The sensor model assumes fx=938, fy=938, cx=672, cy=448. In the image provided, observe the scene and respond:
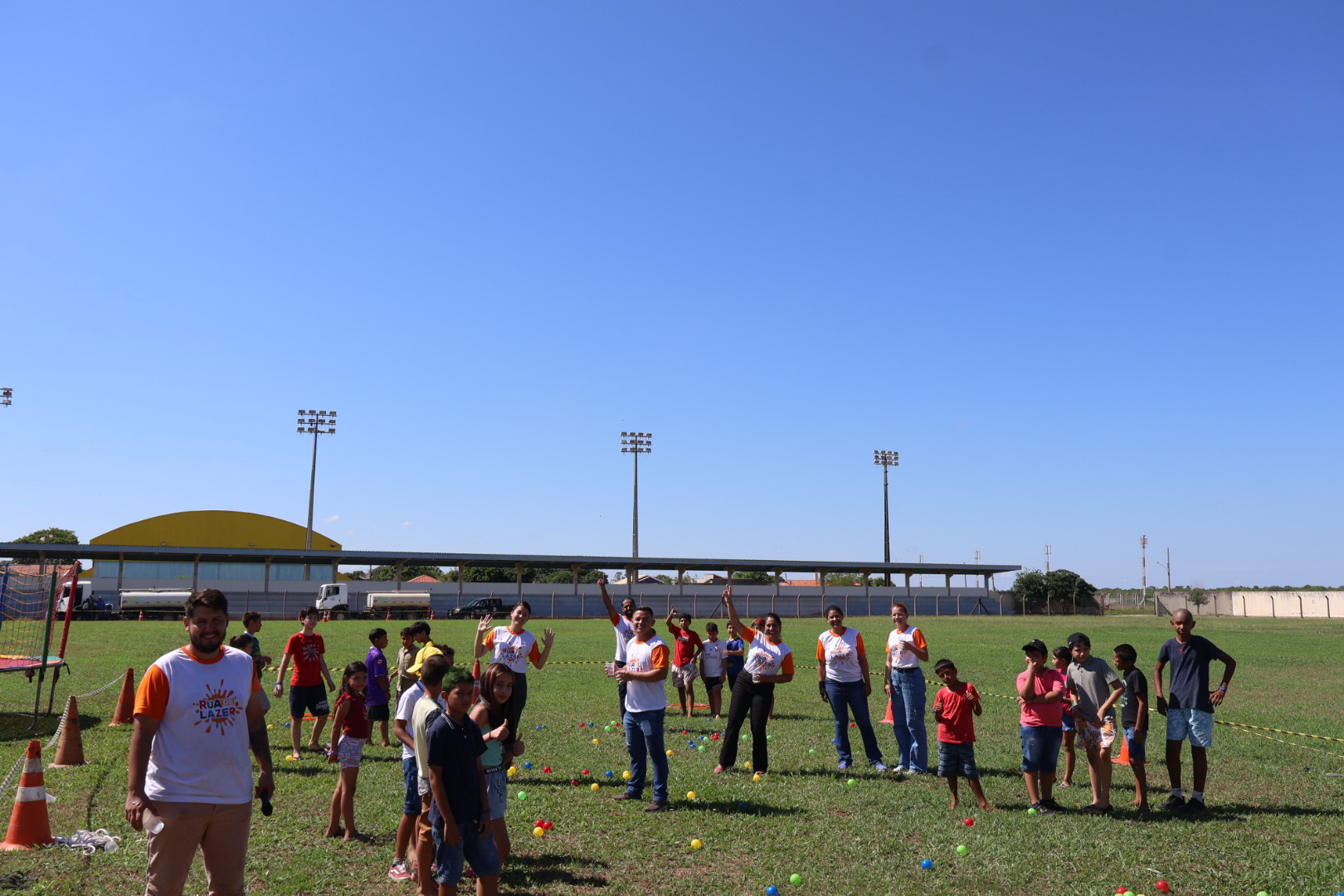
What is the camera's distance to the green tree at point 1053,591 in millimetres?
79562

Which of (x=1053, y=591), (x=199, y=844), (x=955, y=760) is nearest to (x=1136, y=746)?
(x=955, y=760)

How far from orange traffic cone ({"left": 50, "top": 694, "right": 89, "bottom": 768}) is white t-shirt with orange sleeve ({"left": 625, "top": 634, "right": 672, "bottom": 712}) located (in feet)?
22.0

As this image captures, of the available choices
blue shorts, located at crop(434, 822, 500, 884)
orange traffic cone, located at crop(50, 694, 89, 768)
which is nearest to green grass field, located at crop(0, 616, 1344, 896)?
orange traffic cone, located at crop(50, 694, 89, 768)

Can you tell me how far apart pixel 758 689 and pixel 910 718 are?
1.74 m

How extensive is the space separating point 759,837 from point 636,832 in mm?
1086

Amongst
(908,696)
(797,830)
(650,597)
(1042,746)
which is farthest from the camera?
(650,597)

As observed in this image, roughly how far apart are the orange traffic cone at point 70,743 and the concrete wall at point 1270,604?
3148 inches

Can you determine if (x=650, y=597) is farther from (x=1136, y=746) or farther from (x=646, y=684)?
(x=1136, y=746)

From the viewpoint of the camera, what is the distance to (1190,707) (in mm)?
9258

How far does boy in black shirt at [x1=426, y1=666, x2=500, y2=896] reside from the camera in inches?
213

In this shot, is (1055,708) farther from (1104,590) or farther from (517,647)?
(1104,590)

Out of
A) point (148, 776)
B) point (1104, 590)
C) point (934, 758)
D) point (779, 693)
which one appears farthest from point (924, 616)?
point (148, 776)

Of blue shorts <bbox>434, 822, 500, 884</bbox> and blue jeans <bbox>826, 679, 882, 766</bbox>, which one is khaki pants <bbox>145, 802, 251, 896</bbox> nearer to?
blue shorts <bbox>434, 822, 500, 884</bbox>

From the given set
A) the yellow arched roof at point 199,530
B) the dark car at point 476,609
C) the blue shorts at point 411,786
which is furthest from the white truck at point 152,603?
the blue shorts at point 411,786
